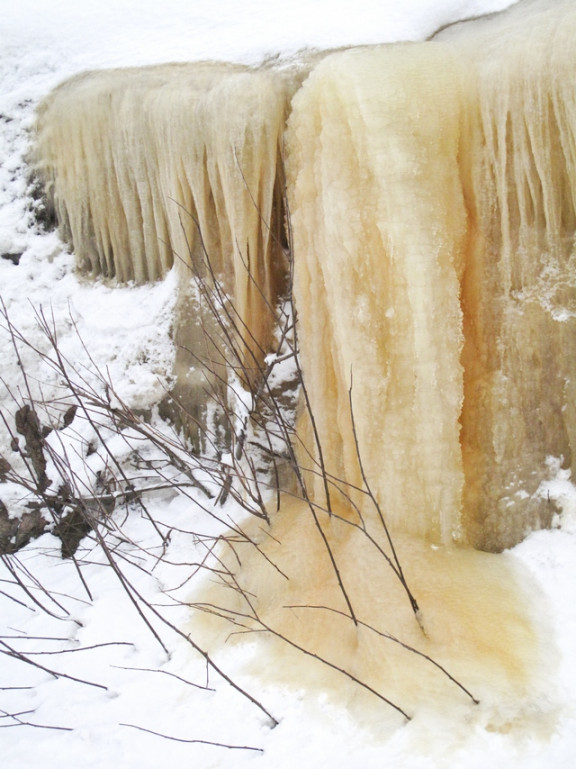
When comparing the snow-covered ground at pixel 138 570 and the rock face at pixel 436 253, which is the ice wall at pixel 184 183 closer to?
the rock face at pixel 436 253

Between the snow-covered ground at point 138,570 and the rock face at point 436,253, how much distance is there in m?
0.30

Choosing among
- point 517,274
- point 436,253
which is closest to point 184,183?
point 436,253

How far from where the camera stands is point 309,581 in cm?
256

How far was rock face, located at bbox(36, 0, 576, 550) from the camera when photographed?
246 centimetres

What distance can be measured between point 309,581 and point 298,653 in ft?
1.16

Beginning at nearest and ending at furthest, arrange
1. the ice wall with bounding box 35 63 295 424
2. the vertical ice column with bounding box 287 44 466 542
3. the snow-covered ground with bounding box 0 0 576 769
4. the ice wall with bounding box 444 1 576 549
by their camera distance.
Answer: the snow-covered ground with bounding box 0 0 576 769
the ice wall with bounding box 444 1 576 549
the vertical ice column with bounding box 287 44 466 542
the ice wall with bounding box 35 63 295 424

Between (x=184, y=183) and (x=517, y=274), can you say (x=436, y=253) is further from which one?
(x=184, y=183)

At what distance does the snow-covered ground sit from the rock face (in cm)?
30

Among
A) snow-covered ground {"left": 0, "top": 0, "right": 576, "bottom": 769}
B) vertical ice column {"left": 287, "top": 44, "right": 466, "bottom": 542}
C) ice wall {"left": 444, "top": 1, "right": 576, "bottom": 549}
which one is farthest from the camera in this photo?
vertical ice column {"left": 287, "top": 44, "right": 466, "bottom": 542}

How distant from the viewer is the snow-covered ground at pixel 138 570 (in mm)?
1896

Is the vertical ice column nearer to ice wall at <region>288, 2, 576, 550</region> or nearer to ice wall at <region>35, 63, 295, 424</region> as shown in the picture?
ice wall at <region>288, 2, 576, 550</region>

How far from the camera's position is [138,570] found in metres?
3.03

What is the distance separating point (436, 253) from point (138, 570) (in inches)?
79.6

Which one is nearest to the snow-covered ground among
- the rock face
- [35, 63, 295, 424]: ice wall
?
[35, 63, 295, 424]: ice wall
